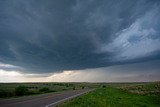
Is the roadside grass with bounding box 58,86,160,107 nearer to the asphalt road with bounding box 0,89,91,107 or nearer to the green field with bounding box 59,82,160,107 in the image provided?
the green field with bounding box 59,82,160,107

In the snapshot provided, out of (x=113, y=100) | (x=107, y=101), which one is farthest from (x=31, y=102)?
(x=113, y=100)

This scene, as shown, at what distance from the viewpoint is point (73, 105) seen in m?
22.6

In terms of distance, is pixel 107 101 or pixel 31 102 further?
pixel 107 101

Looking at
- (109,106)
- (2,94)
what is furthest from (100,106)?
(2,94)

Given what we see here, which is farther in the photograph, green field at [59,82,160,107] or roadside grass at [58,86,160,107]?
green field at [59,82,160,107]

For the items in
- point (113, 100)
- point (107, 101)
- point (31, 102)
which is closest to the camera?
point (31, 102)

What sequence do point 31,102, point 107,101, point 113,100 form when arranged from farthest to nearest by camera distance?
point 113,100 → point 107,101 → point 31,102

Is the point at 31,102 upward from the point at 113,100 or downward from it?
downward

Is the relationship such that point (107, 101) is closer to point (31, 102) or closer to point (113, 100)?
point (113, 100)

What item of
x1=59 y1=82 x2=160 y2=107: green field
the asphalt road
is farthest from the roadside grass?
the asphalt road

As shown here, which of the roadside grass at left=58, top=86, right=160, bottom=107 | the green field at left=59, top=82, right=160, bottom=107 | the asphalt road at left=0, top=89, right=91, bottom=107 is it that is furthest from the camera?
the green field at left=59, top=82, right=160, bottom=107

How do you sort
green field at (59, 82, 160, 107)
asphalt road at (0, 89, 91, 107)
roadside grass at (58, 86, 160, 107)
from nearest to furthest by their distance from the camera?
asphalt road at (0, 89, 91, 107), roadside grass at (58, 86, 160, 107), green field at (59, 82, 160, 107)

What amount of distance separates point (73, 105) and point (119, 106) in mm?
7699

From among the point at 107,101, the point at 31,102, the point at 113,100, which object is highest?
the point at 113,100
